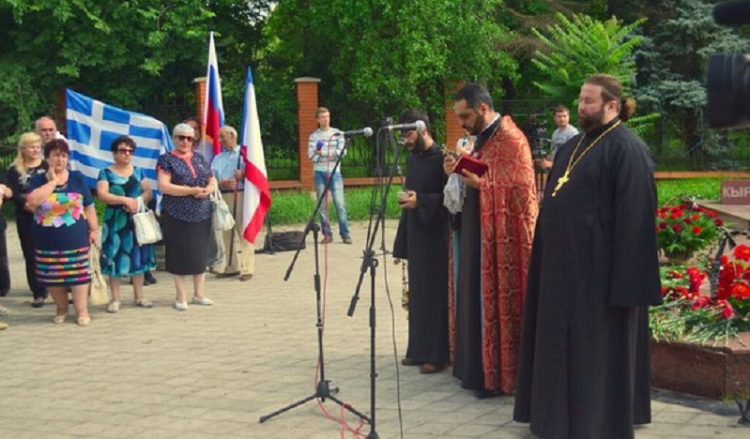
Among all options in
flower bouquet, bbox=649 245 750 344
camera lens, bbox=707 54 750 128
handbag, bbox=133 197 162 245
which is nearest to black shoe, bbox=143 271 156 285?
handbag, bbox=133 197 162 245

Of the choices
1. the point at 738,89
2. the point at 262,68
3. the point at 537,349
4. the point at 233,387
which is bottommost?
the point at 233,387

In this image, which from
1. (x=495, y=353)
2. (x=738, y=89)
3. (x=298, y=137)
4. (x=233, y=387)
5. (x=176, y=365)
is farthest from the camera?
(x=298, y=137)

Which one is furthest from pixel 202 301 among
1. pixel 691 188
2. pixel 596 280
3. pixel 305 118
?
pixel 691 188

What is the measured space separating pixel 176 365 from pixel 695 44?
20.3 m

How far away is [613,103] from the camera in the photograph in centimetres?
561

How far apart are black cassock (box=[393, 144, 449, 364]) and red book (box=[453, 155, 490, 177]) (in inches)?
34.1

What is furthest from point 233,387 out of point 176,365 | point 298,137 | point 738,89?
point 298,137

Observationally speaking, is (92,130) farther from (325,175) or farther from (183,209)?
(325,175)

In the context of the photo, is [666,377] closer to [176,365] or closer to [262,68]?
[176,365]

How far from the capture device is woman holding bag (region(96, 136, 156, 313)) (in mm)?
10008

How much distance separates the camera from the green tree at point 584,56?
22594 millimetres

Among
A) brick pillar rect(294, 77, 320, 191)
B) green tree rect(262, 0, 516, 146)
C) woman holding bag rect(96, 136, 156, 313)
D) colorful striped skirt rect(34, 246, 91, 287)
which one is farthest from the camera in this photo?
green tree rect(262, 0, 516, 146)

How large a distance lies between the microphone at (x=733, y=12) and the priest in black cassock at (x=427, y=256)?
4.64 m

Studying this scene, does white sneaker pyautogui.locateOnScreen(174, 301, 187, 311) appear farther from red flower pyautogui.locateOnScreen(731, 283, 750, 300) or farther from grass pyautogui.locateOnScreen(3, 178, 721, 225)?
grass pyautogui.locateOnScreen(3, 178, 721, 225)
